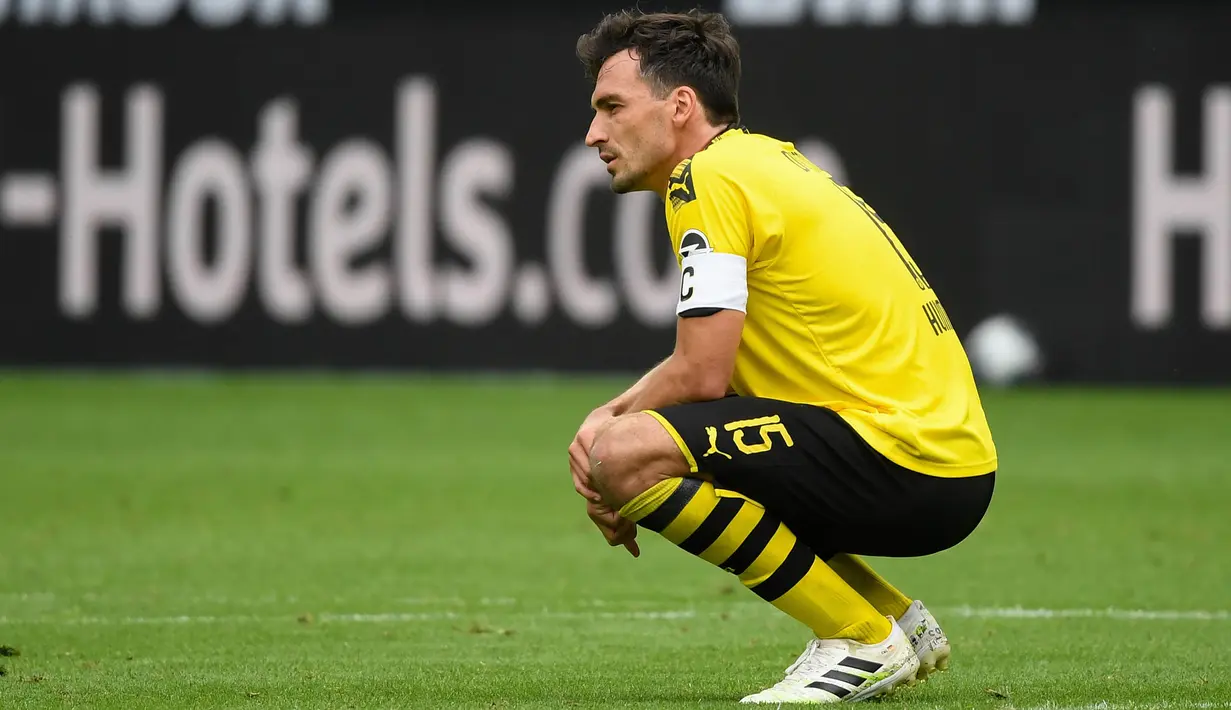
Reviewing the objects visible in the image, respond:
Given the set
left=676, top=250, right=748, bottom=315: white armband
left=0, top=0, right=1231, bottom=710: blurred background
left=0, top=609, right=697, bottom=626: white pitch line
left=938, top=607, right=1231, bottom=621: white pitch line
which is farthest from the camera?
left=0, top=0, right=1231, bottom=710: blurred background

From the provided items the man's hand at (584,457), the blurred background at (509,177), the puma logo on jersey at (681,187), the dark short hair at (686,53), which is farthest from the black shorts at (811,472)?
the blurred background at (509,177)

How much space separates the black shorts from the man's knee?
4cm

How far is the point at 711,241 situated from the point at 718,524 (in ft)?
2.25

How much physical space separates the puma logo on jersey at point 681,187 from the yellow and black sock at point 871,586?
1.10m

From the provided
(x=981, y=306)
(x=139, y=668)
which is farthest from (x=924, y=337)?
(x=981, y=306)

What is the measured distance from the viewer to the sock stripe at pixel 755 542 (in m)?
4.88

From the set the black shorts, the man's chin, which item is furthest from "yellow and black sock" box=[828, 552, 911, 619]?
the man's chin

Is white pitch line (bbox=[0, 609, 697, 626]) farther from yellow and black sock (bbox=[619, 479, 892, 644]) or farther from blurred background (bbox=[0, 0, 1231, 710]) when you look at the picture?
blurred background (bbox=[0, 0, 1231, 710])

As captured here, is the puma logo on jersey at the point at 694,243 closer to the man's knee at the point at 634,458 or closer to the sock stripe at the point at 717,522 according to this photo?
the man's knee at the point at 634,458

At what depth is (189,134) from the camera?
17.4 m

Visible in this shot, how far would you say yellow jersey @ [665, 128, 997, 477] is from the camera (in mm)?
4859

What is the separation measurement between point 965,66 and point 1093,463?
5267mm

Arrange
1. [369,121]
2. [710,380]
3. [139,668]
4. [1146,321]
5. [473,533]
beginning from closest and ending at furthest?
[710,380] → [139,668] → [473,533] → [1146,321] → [369,121]

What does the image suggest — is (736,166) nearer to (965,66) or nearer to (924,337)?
(924,337)
